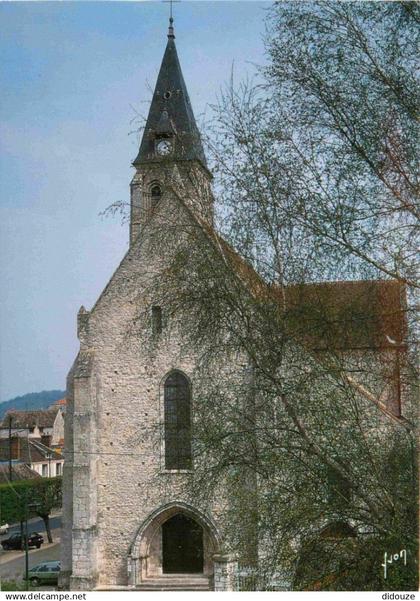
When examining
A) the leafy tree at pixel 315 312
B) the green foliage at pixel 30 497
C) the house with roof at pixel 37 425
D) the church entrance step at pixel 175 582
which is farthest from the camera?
the church entrance step at pixel 175 582

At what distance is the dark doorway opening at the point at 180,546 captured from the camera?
55.7 feet

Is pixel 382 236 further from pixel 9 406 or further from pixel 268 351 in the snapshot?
pixel 9 406

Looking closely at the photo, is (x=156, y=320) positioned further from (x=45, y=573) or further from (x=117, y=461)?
(x=45, y=573)

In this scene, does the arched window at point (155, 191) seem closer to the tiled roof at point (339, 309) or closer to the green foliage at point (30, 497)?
the tiled roof at point (339, 309)

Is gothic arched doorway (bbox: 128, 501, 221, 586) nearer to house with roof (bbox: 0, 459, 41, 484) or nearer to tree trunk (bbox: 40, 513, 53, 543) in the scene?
house with roof (bbox: 0, 459, 41, 484)

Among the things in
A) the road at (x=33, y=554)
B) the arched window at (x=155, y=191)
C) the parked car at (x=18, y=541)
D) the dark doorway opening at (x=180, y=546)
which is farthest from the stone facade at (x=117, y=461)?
the parked car at (x=18, y=541)

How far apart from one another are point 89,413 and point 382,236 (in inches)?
485

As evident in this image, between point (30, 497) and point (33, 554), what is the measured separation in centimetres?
568

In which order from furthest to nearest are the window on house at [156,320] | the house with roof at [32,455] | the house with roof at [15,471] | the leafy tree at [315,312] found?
1. the house with roof at [15,471]
2. the house with roof at [32,455]
3. the window on house at [156,320]
4. the leafy tree at [315,312]

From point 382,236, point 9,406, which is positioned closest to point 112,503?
point 9,406

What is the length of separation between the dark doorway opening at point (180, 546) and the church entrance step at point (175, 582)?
0.22 meters

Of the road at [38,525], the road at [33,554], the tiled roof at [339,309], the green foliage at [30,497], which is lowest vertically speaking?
the road at [33,554]

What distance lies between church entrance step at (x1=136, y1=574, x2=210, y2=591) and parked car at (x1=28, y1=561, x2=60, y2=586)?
2489 millimetres

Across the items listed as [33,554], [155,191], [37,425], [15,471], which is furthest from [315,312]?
[33,554]
